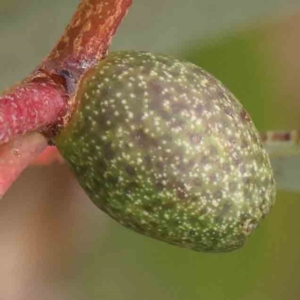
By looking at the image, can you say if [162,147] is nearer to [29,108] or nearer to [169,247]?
[29,108]

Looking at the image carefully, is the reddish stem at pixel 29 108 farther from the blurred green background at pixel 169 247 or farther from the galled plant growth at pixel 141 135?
the blurred green background at pixel 169 247

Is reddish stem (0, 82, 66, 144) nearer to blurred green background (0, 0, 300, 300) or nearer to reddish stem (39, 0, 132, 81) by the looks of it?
reddish stem (39, 0, 132, 81)

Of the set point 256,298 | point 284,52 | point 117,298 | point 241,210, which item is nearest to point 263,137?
point 284,52

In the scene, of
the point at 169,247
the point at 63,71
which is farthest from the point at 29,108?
the point at 169,247

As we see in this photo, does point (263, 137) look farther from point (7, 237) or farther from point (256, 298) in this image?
point (7, 237)

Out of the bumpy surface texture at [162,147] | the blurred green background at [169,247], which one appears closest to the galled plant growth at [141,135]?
the bumpy surface texture at [162,147]

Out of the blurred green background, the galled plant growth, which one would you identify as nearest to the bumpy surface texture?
the galled plant growth

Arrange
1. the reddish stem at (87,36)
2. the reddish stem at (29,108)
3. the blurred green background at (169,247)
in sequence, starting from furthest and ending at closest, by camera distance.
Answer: the blurred green background at (169,247), the reddish stem at (87,36), the reddish stem at (29,108)
